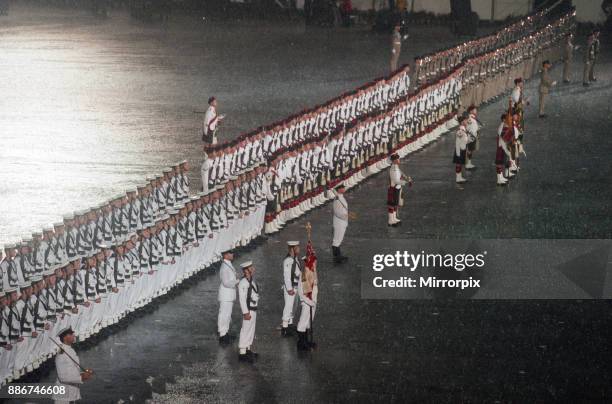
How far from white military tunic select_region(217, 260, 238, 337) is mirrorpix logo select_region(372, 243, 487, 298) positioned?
318cm

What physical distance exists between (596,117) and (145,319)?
Answer: 2108cm

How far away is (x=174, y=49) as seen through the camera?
167 ft

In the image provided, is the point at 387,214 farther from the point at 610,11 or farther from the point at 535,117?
the point at 610,11

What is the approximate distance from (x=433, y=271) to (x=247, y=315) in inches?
192

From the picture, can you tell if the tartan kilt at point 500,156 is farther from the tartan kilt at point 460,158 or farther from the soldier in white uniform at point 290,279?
the soldier in white uniform at point 290,279

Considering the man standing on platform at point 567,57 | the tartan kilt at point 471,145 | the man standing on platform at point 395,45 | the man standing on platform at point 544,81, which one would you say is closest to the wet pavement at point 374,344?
the tartan kilt at point 471,145

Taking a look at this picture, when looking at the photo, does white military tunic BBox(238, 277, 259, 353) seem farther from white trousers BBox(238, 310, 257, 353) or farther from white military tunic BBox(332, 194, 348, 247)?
white military tunic BBox(332, 194, 348, 247)

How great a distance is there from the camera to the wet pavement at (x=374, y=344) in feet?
52.5

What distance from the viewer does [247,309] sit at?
17.0 m

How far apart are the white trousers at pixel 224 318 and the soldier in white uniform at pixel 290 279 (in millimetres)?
858

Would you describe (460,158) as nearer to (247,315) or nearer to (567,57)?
(247,315)

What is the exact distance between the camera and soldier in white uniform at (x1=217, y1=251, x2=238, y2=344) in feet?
58.2

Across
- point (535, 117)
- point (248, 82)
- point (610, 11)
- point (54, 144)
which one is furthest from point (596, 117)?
point (610, 11)

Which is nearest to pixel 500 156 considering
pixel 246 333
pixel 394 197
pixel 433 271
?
pixel 394 197
